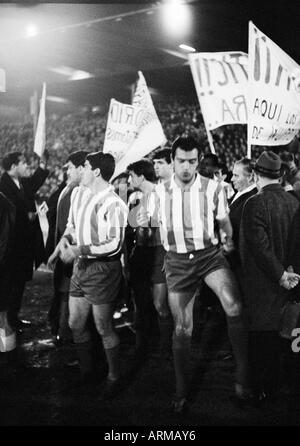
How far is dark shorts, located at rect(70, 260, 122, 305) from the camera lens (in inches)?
144

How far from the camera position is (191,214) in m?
3.51

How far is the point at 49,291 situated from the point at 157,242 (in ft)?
11.2

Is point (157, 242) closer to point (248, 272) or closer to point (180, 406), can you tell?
point (248, 272)

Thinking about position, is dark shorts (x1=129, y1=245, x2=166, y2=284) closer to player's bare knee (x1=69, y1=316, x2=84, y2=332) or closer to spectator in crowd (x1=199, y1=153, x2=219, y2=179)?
player's bare knee (x1=69, y1=316, x2=84, y2=332)

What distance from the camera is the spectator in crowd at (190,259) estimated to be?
3449mm

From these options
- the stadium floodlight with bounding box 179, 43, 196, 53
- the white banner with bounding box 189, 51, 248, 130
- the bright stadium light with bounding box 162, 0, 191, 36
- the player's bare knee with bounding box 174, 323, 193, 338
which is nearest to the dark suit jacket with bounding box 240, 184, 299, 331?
the player's bare knee with bounding box 174, 323, 193, 338

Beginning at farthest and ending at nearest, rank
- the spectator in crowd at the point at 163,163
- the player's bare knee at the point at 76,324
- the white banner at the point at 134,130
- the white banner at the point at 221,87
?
the white banner at the point at 134,130 → the white banner at the point at 221,87 → the spectator in crowd at the point at 163,163 → the player's bare knee at the point at 76,324

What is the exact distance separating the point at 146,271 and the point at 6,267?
1.29m

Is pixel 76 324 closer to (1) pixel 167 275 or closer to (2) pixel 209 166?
(1) pixel 167 275

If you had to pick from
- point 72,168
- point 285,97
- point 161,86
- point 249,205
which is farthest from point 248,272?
point 161,86

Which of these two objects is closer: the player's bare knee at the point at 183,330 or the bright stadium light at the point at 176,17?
the player's bare knee at the point at 183,330

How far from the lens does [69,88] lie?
16969mm

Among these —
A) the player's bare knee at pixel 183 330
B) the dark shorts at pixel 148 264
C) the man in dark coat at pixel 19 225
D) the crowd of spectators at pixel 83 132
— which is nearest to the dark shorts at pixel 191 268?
the player's bare knee at pixel 183 330

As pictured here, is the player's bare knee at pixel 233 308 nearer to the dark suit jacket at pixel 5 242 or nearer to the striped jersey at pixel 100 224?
the striped jersey at pixel 100 224
